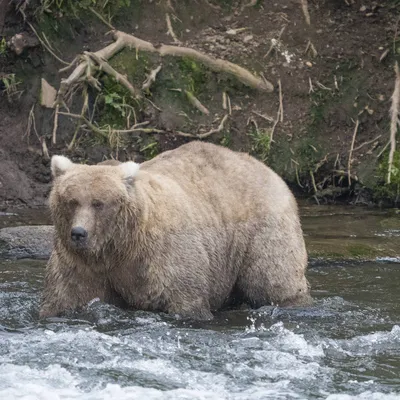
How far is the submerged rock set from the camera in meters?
10.7

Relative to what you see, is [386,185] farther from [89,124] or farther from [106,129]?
[89,124]

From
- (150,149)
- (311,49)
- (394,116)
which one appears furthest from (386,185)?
(150,149)

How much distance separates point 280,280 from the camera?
8906 mm

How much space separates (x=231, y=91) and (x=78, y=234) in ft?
21.8

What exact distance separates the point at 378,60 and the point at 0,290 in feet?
21.0

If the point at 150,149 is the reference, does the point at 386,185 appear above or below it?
below

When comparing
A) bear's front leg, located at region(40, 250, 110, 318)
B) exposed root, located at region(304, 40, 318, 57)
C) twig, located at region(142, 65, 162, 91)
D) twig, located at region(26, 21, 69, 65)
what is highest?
twig, located at region(26, 21, 69, 65)

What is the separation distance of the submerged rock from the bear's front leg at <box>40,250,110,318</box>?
268 cm

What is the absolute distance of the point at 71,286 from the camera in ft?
26.2

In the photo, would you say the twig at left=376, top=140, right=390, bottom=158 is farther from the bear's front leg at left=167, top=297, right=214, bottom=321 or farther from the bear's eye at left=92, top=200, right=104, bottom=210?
the bear's eye at left=92, top=200, right=104, bottom=210

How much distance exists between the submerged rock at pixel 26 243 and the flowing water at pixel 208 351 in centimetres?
99

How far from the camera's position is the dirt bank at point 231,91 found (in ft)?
43.6

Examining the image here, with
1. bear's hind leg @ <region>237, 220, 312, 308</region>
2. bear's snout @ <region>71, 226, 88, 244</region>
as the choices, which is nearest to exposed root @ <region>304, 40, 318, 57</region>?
bear's hind leg @ <region>237, 220, 312, 308</region>

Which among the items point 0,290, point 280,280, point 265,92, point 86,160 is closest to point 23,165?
point 86,160
